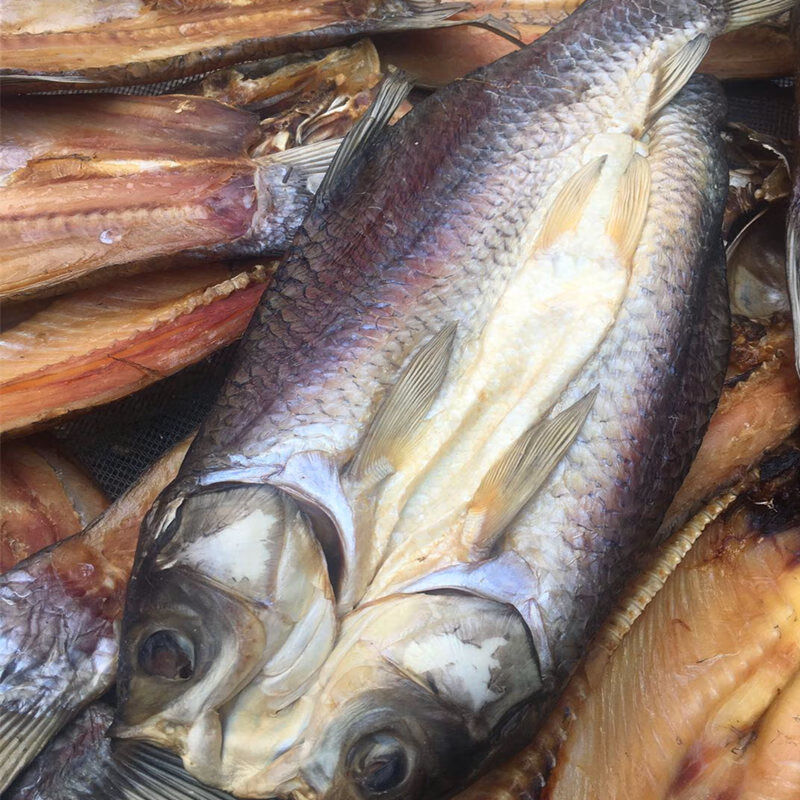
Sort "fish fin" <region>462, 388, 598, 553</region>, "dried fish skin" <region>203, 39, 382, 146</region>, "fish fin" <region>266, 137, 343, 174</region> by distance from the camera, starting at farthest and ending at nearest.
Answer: "dried fish skin" <region>203, 39, 382, 146</region> < "fish fin" <region>266, 137, 343, 174</region> < "fish fin" <region>462, 388, 598, 553</region>

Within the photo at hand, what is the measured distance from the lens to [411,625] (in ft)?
3.98

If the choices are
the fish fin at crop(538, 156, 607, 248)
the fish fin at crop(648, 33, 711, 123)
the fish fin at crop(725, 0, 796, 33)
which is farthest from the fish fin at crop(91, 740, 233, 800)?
the fish fin at crop(725, 0, 796, 33)

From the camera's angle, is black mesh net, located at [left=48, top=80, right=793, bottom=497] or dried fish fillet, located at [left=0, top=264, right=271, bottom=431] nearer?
dried fish fillet, located at [left=0, top=264, right=271, bottom=431]

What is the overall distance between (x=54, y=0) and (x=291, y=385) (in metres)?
1.27

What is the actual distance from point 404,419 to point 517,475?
0.20 m

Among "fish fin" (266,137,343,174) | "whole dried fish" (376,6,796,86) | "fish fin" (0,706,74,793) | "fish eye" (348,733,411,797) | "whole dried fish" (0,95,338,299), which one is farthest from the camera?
"whole dried fish" (376,6,796,86)

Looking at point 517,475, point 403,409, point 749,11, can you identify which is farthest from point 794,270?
point 403,409

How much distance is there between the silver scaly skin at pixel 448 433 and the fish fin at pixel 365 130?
2 centimetres

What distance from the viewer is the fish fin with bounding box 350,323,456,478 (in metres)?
1.31

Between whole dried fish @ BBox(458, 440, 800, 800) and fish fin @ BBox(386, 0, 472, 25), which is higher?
fish fin @ BBox(386, 0, 472, 25)

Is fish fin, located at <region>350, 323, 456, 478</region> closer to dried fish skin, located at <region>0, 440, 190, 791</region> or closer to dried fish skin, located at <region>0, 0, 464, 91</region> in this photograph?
dried fish skin, located at <region>0, 440, 190, 791</region>

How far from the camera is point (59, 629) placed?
5.00 ft

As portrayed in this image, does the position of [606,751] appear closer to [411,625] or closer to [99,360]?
[411,625]

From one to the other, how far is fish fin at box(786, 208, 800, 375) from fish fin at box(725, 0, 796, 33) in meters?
0.47
